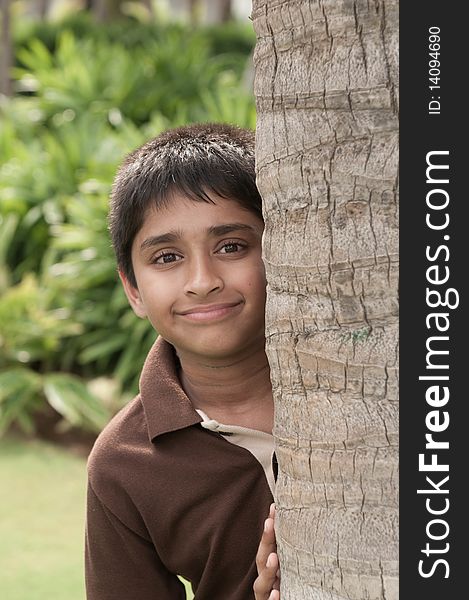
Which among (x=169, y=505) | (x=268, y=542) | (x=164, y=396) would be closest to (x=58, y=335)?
(x=164, y=396)

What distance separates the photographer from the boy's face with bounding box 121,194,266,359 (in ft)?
7.29

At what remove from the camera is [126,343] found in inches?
246

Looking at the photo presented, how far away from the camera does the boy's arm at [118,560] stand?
235 cm

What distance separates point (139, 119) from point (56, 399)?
3.51 meters

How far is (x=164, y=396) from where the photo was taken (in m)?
2.38

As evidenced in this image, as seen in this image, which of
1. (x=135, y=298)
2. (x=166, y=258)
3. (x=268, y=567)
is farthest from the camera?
(x=135, y=298)

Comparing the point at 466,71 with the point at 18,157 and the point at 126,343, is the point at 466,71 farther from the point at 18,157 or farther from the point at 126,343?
the point at 18,157

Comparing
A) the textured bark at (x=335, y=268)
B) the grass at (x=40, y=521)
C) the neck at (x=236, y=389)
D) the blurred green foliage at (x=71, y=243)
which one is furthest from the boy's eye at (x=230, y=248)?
the blurred green foliage at (x=71, y=243)

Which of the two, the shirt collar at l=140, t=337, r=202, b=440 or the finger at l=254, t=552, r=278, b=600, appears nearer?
the finger at l=254, t=552, r=278, b=600

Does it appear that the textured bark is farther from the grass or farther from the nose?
the grass

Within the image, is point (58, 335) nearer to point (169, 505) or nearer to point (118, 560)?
point (118, 560)

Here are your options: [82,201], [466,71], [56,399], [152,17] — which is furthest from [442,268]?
[152,17]

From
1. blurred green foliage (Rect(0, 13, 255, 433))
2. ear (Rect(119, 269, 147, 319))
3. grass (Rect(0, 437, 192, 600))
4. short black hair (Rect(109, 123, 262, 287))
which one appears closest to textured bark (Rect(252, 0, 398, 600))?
short black hair (Rect(109, 123, 262, 287))

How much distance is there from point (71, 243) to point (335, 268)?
4890 millimetres
